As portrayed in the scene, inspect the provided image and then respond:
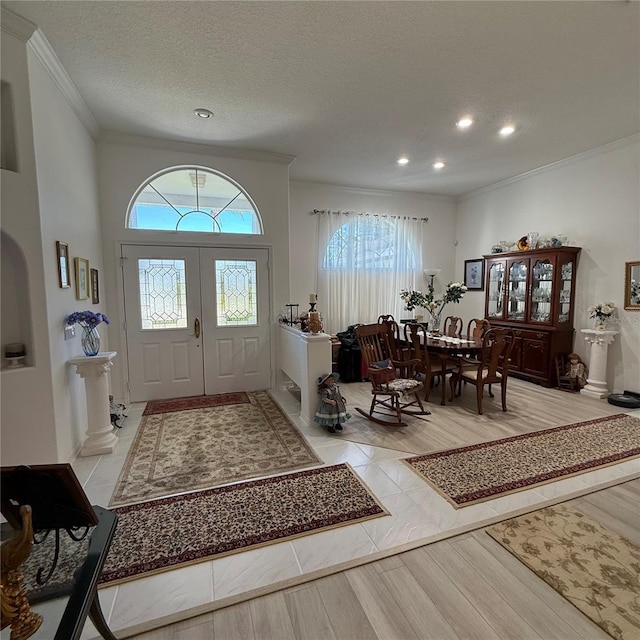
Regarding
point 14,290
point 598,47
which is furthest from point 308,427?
point 598,47

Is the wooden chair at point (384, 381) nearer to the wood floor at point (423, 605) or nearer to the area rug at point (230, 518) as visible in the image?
the area rug at point (230, 518)

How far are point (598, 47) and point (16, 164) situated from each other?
4.29 meters

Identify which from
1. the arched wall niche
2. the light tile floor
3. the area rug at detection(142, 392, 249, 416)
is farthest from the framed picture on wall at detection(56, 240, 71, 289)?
the area rug at detection(142, 392, 249, 416)

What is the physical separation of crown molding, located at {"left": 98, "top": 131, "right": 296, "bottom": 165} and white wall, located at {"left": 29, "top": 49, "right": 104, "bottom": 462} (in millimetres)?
448

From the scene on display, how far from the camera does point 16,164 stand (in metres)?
2.36

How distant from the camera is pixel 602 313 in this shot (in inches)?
172

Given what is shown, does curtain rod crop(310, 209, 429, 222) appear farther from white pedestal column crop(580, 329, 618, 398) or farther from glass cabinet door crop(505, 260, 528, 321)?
white pedestal column crop(580, 329, 618, 398)

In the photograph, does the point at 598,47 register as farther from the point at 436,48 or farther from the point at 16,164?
the point at 16,164

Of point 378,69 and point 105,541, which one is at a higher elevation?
point 378,69

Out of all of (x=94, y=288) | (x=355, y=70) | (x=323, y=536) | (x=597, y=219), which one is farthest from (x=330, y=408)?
(x=597, y=219)

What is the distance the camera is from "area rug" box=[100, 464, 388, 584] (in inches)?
74.1

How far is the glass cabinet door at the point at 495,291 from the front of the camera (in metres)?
5.59

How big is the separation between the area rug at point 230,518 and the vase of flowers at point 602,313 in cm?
400

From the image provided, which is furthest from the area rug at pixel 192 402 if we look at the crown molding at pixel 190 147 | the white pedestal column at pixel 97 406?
the crown molding at pixel 190 147
